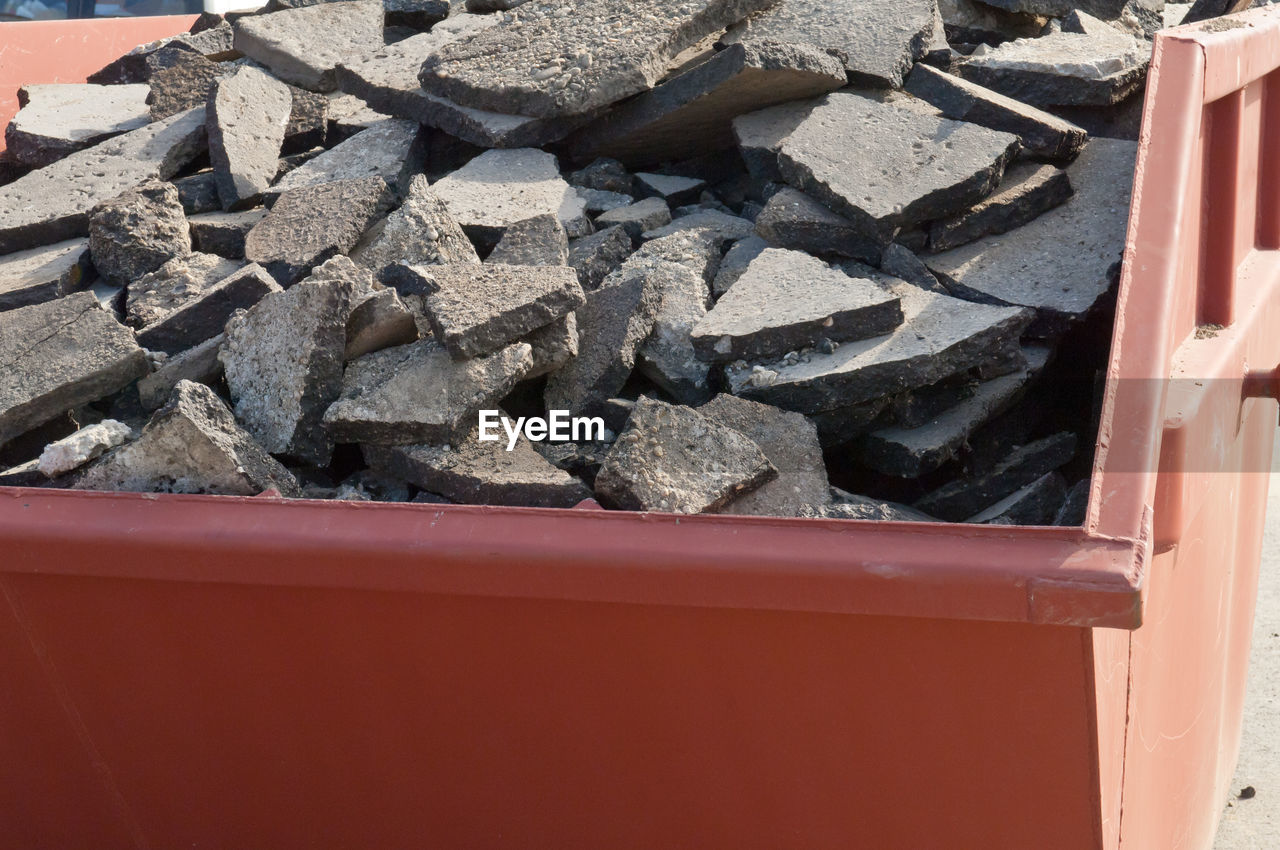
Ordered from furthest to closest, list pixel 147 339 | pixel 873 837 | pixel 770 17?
1. pixel 770 17
2. pixel 147 339
3. pixel 873 837

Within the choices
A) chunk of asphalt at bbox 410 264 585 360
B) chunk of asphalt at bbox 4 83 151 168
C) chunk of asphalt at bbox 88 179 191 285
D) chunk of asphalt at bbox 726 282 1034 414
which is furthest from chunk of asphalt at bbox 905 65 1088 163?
chunk of asphalt at bbox 4 83 151 168

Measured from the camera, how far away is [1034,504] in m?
1.87

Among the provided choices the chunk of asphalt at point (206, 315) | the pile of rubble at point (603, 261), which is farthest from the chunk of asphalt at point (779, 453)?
the chunk of asphalt at point (206, 315)

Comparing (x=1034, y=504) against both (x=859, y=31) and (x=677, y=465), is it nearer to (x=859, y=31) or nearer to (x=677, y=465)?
(x=677, y=465)

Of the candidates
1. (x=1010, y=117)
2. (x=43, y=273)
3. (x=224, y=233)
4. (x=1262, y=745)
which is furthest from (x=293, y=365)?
(x=1262, y=745)

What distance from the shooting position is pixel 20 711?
178cm

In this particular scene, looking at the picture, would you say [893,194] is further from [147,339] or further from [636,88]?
[147,339]

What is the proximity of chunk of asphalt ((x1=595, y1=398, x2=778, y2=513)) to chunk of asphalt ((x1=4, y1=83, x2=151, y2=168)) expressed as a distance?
257 centimetres

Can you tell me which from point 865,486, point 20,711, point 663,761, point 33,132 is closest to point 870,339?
point 865,486

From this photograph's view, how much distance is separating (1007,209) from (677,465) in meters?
1.25

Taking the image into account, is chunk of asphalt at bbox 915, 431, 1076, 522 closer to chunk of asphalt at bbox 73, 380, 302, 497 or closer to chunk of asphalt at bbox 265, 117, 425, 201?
chunk of asphalt at bbox 73, 380, 302, 497

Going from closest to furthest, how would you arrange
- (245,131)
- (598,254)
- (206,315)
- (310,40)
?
1. (206,315)
2. (598,254)
3. (245,131)
4. (310,40)

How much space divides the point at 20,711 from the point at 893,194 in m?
2.03

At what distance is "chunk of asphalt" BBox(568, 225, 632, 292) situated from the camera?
8.63ft
